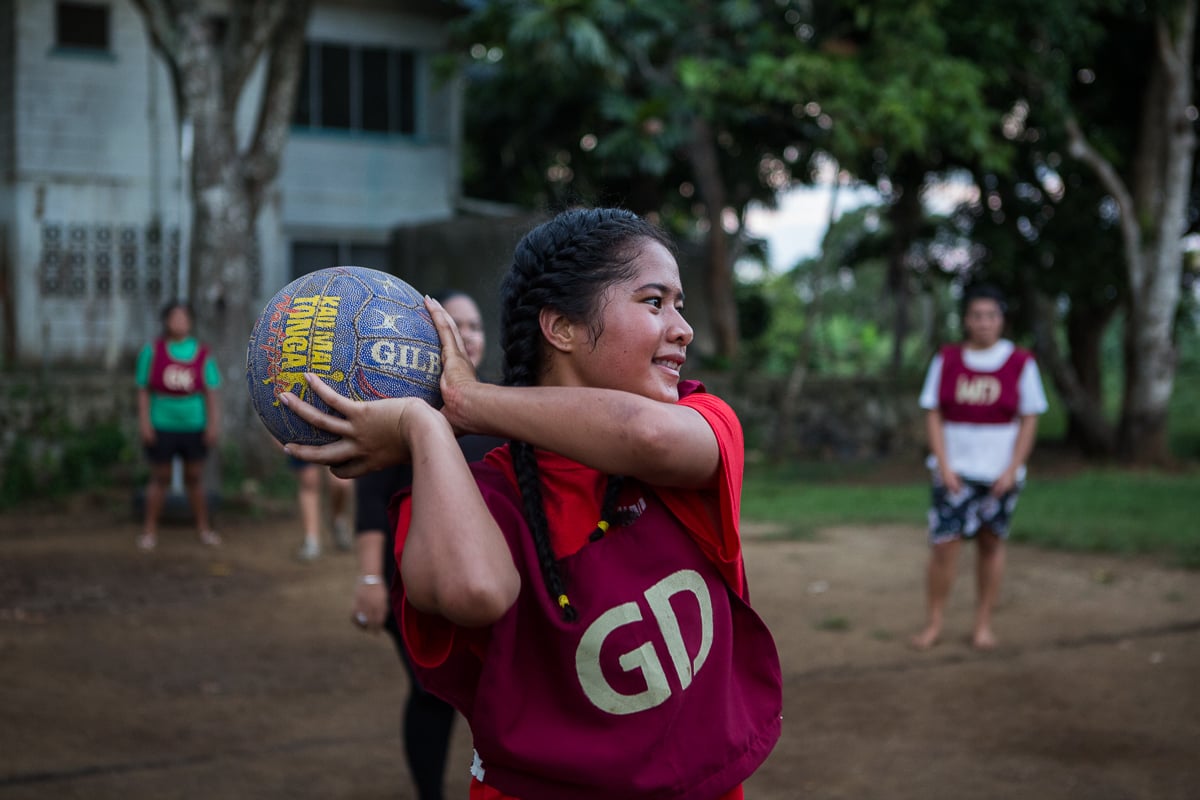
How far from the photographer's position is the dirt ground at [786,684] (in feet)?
15.4

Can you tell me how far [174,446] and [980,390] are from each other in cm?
612

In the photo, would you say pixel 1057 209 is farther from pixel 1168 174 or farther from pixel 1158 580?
pixel 1158 580

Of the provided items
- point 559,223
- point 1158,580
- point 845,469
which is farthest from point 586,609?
point 845,469

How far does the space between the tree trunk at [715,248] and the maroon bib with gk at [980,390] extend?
29.1 feet

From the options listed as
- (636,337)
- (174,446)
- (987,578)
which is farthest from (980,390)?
(174,446)

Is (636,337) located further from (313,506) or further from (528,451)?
(313,506)

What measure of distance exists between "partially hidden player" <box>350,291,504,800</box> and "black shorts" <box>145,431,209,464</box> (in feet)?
18.8

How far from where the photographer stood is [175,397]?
9430 mm

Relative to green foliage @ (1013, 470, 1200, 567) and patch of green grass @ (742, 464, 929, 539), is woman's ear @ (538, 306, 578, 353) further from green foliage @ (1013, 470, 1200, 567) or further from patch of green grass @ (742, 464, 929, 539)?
patch of green grass @ (742, 464, 929, 539)

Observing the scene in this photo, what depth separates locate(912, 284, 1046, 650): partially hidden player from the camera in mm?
6531

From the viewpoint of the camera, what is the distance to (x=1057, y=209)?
15344 millimetres

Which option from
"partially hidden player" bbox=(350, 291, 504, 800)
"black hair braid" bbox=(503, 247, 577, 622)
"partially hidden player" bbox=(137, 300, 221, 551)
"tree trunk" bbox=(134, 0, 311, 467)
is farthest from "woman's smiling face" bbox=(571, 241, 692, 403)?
"tree trunk" bbox=(134, 0, 311, 467)

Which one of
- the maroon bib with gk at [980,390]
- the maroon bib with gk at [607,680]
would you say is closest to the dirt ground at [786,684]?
the maroon bib with gk at [980,390]

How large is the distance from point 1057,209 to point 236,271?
32.9 feet
